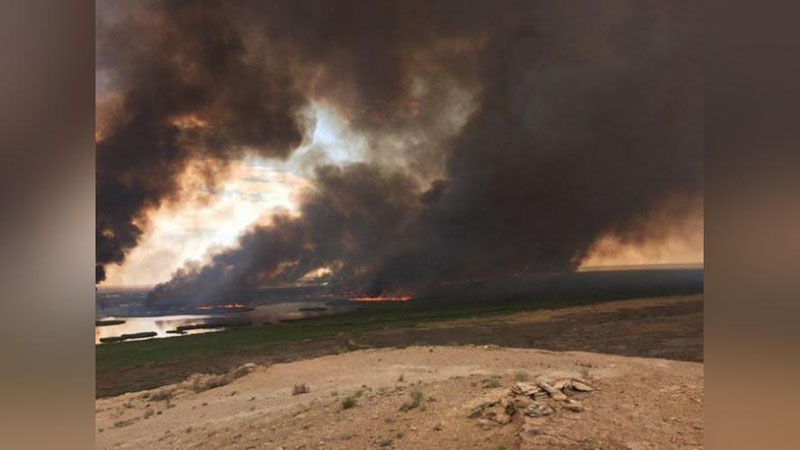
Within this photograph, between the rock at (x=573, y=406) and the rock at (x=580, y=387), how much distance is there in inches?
4.3

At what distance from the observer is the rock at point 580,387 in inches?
138

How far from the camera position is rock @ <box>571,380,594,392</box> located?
351 centimetres

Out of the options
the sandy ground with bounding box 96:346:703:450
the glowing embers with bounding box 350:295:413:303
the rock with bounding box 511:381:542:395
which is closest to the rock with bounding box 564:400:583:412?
the sandy ground with bounding box 96:346:703:450

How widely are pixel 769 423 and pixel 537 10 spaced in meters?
3.77

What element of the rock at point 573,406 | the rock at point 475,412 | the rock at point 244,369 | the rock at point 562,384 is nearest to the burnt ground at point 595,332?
the rock at point 562,384

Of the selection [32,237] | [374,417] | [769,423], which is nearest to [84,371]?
[32,237]

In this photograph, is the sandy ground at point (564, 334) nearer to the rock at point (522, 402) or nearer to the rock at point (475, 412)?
the rock at point (522, 402)

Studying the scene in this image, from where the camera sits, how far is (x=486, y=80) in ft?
11.9

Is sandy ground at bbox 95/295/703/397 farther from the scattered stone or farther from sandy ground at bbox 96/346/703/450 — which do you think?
the scattered stone

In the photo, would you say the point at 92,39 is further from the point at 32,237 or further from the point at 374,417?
the point at 374,417

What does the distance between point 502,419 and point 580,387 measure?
702mm

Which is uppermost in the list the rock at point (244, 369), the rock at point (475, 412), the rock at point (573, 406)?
the rock at point (244, 369)

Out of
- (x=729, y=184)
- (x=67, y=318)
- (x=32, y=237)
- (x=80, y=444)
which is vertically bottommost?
(x=80, y=444)

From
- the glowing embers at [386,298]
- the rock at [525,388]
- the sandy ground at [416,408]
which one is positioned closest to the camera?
the sandy ground at [416,408]
